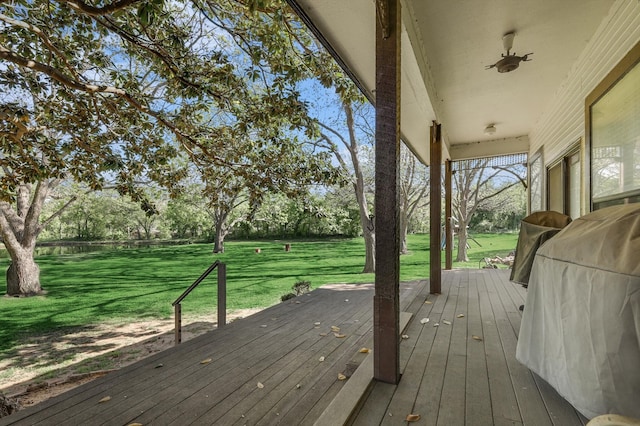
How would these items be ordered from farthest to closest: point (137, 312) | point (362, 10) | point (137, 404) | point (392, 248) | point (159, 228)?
point (159, 228)
point (137, 312)
point (362, 10)
point (137, 404)
point (392, 248)

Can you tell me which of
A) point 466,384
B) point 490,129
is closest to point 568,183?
point 490,129

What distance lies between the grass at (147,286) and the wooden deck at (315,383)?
6.43 meters

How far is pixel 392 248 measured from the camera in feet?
6.34

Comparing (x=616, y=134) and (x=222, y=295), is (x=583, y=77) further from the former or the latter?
(x=222, y=295)

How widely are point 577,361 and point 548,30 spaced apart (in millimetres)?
2944

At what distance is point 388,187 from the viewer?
190 cm

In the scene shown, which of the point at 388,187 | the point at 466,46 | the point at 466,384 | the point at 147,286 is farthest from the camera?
the point at 147,286

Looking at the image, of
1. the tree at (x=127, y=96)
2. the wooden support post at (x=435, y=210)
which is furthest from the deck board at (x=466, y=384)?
the tree at (x=127, y=96)

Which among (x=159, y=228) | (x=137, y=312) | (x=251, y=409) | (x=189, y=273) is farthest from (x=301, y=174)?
(x=159, y=228)

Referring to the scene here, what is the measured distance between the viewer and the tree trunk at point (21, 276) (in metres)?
10.8

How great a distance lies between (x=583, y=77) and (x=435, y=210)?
2.14m

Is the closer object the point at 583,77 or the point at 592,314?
the point at 592,314

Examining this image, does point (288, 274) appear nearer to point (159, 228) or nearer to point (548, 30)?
point (548, 30)

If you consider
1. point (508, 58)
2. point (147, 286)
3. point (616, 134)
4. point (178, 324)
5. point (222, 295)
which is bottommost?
point (147, 286)
